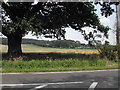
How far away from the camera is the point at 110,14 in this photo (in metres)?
23.7

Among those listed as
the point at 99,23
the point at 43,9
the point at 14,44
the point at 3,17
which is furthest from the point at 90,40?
the point at 3,17

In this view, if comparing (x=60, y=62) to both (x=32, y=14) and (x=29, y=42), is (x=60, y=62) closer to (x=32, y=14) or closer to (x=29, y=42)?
(x=32, y=14)

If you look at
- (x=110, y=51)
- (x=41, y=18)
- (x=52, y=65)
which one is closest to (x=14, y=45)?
(x=41, y=18)

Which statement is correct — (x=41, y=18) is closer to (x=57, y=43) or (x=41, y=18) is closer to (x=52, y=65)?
(x=52, y=65)

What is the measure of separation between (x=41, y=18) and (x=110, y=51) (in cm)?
655

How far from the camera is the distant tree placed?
19.5 meters

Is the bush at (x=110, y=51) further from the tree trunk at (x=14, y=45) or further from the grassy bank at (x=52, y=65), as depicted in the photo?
the tree trunk at (x=14, y=45)

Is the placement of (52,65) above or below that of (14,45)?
below

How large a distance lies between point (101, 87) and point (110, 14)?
14.8 meters

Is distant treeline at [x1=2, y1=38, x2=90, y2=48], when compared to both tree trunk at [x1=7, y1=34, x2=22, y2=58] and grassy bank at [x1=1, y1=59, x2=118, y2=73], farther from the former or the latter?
grassy bank at [x1=1, y1=59, x2=118, y2=73]

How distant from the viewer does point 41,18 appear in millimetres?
21484

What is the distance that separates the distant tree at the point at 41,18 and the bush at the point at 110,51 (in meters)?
1.89

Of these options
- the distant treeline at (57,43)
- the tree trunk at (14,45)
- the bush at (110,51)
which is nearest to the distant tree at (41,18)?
the tree trunk at (14,45)

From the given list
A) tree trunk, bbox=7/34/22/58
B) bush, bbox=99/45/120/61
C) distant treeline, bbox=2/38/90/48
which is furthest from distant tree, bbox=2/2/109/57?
distant treeline, bbox=2/38/90/48
